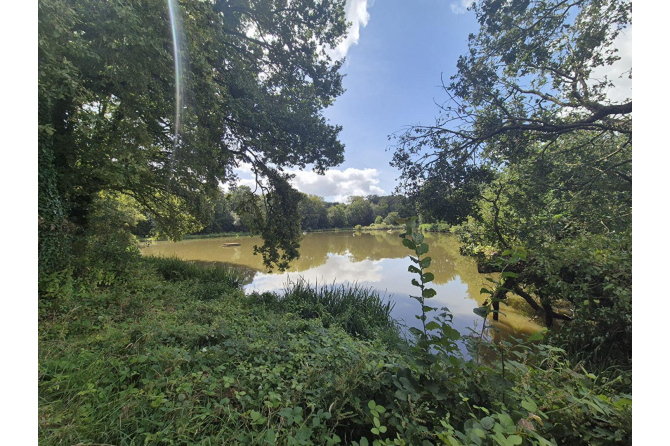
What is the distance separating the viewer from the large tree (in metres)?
2.86

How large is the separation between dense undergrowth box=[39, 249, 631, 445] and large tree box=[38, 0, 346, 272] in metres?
2.63

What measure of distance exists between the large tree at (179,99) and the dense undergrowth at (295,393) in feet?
8.64

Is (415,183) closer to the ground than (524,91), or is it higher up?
closer to the ground

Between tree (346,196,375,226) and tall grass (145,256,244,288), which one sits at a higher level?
tree (346,196,375,226)

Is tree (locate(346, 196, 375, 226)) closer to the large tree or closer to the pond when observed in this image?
the pond

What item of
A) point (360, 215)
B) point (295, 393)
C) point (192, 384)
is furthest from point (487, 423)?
point (360, 215)

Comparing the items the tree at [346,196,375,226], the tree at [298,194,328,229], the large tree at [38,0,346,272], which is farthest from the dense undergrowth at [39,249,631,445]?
the tree at [346,196,375,226]

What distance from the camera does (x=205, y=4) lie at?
4109mm

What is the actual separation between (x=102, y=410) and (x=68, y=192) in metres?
4.59

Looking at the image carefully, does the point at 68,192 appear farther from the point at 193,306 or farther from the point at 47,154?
the point at 193,306

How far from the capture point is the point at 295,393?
147 centimetres

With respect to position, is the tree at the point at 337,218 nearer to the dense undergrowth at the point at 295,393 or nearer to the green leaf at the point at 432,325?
the dense undergrowth at the point at 295,393

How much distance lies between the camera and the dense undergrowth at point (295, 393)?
0.95 m
